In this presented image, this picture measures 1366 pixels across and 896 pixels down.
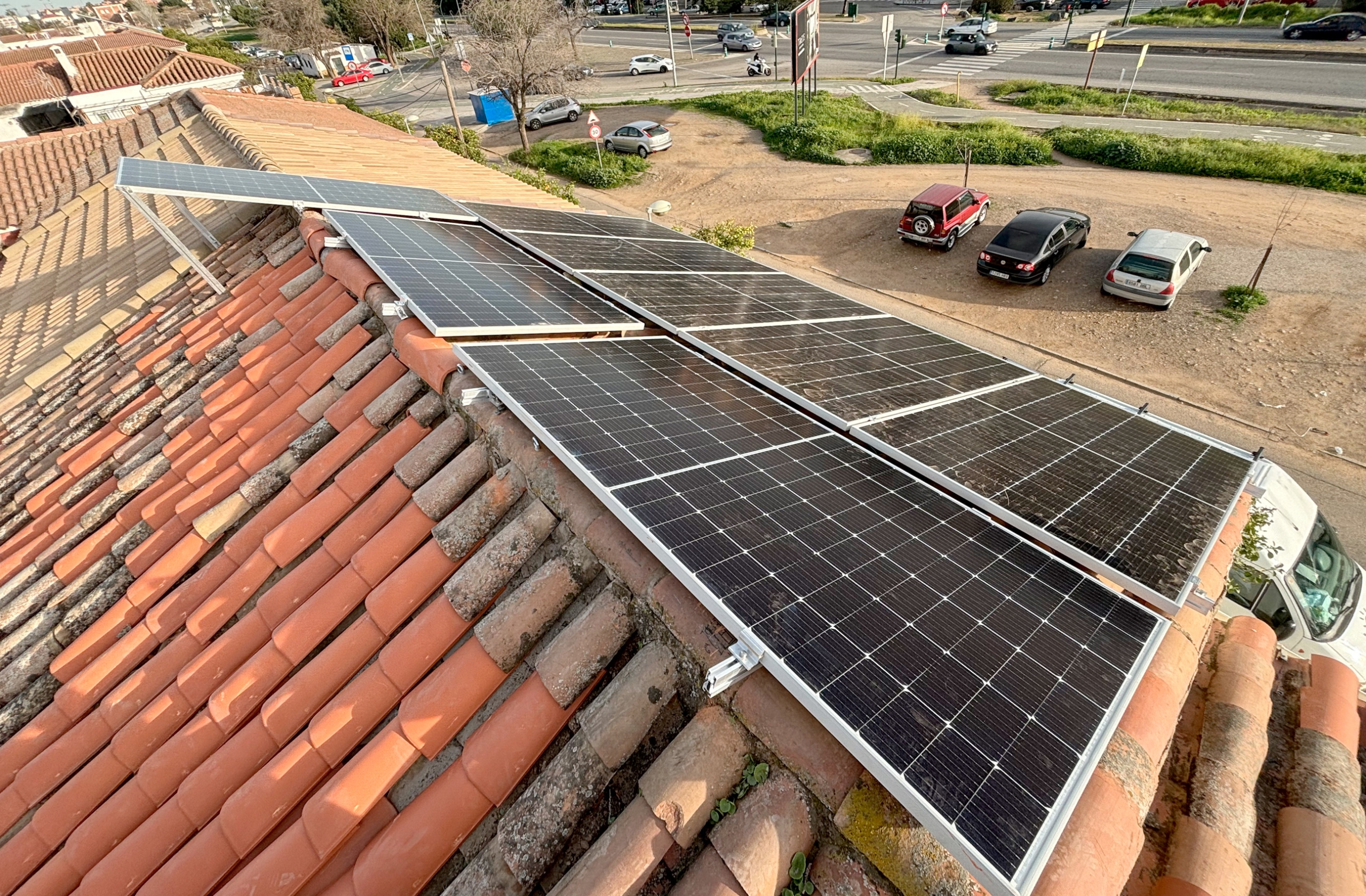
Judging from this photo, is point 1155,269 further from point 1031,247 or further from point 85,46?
point 85,46

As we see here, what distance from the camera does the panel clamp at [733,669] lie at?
3.01 metres

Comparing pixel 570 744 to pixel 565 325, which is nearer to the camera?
pixel 570 744

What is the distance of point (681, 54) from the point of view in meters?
58.7

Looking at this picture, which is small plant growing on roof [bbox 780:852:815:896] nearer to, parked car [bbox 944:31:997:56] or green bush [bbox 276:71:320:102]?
green bush [bbox 276:71:320:102]

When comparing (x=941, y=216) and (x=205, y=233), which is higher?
(x=205, y=233)

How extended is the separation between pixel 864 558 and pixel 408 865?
324 centimetres

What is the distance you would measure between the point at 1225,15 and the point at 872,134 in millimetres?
42572

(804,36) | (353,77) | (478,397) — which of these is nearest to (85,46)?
(353,77)

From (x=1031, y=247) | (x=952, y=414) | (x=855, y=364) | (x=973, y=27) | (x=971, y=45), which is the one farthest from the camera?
(x=973, y=27)

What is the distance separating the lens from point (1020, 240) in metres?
19.8

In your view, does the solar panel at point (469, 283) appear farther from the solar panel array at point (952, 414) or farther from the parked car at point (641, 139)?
the parked car at point (641, 139)

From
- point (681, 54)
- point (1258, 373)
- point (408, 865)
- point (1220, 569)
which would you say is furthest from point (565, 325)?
point (681, 54)

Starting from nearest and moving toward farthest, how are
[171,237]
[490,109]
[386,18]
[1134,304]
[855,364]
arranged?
1. [855,364]
2. [171,237]
3. [1134,304]
4. [490,109]
5. [386,18]

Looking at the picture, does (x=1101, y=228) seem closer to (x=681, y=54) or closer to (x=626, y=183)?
(x=626, y=183)
